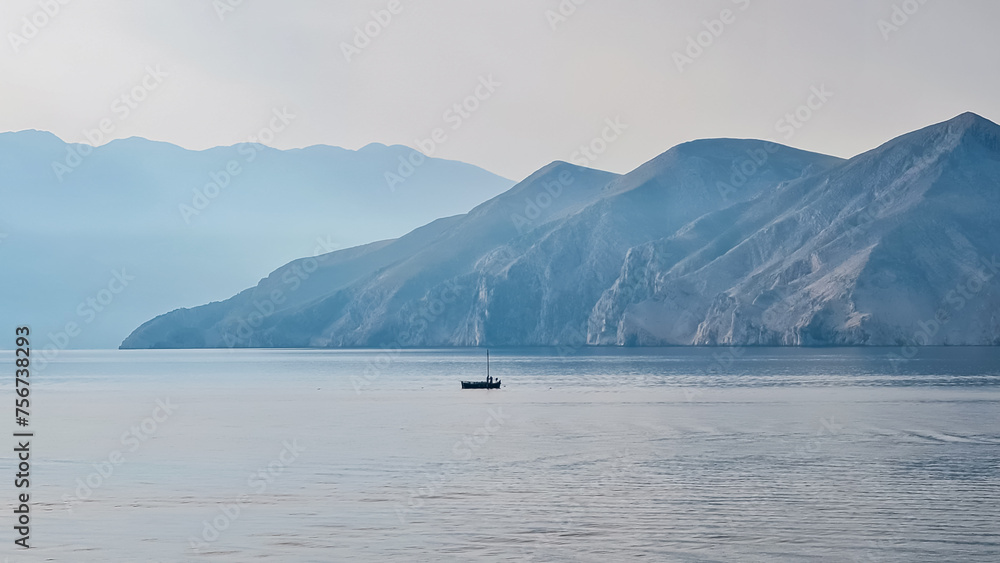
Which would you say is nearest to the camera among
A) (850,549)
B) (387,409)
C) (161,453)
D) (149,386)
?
(850,549)

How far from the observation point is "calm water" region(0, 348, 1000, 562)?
4188cm

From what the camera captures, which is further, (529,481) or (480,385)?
(480,385)

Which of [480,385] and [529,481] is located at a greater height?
[480,385]

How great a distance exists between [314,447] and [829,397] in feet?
199

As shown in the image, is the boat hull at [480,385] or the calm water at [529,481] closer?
the calm water at [529,481]

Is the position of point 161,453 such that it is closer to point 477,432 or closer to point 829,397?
point 477,432

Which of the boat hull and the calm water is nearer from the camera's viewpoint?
the calm water

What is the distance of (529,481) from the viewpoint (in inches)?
2255

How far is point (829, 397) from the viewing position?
116188 millimetres

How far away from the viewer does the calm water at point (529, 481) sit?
4188 centimetres

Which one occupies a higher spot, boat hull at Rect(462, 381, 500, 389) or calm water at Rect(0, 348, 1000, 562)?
boat hull at Rect(462, 381, 500, 389)

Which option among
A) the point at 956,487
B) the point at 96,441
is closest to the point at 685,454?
the point at 956,487

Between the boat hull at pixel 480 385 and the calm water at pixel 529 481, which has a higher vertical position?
the boat hull at pixel 480 385

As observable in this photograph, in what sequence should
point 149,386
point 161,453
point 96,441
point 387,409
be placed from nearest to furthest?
point 161,453 → point 96,441 → point 387,409 → point 149,386
